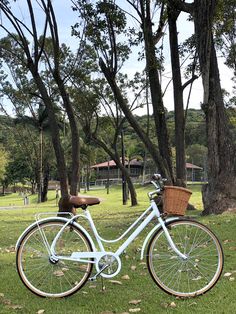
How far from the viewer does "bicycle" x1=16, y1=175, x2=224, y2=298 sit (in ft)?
15.1

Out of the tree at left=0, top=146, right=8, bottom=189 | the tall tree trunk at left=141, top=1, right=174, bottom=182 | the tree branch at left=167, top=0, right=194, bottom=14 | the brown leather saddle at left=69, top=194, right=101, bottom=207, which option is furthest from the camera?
the tree at left=0, top=146, right=8, bottom=189

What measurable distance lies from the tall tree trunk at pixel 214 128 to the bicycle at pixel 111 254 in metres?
7.34

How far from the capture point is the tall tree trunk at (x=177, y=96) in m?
14.7

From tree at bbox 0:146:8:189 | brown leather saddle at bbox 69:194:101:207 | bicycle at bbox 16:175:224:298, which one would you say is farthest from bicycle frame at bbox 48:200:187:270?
tree at bbox 0:146:8:189

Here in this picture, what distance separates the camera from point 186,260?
186 inches

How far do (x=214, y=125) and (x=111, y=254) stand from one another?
825 cm

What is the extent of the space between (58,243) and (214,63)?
8.92 m

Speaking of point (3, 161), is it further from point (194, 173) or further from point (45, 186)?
point (194, 173)

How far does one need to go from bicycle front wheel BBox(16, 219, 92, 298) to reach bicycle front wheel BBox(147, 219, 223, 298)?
0.72 metres

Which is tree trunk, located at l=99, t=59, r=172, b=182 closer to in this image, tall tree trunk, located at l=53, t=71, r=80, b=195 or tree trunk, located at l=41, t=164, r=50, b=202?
tall tree trunk, located at l=53, t=71, r=80, b=195

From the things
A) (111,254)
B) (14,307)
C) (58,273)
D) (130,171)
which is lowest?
(14,307)

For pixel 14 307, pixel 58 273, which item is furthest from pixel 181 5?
pixel 14 307

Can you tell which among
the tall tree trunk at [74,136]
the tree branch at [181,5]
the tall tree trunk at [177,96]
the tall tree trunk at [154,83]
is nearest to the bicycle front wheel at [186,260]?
the tall tree trunk at [154,83]

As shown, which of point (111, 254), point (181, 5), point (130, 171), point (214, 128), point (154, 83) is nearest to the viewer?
point (111, 254)
